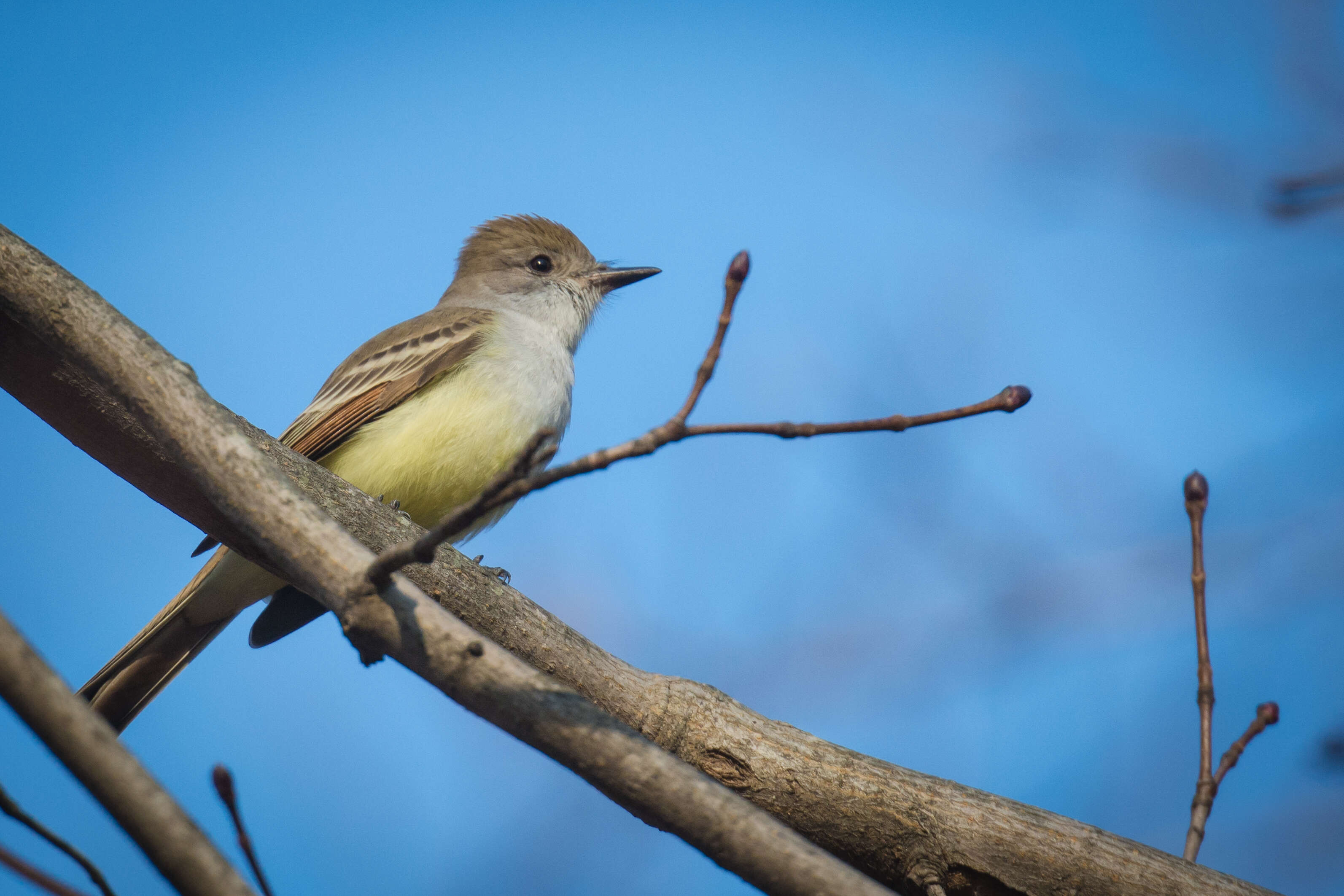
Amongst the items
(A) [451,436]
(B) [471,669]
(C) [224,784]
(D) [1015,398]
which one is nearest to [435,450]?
(A) [451,436]

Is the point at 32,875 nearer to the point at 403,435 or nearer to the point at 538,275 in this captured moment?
the point at 403,435

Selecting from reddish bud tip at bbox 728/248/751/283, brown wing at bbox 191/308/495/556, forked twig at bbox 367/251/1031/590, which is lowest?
forked twig at bbox 367/251/1031/590

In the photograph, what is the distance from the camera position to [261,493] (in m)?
2.41

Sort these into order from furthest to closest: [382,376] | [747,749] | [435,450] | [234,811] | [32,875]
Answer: [382,376], [435,450], [747,749], [234,811], [32,875]

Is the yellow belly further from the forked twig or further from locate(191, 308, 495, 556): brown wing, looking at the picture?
the forked twig

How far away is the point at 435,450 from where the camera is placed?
5.60 m

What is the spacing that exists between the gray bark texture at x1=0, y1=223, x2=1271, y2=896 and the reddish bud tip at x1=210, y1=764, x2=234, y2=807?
1.24 meters

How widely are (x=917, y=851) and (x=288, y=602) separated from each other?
356 centimetres

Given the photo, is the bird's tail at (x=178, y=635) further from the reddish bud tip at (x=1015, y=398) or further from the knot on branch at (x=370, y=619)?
the reddish bud tip at (x=1015, y=398)

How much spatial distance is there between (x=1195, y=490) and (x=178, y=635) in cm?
470

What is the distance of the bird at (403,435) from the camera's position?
5.04 metres

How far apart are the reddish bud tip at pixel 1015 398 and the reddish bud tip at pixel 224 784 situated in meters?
2.16

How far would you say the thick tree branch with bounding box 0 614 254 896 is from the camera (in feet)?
5.54

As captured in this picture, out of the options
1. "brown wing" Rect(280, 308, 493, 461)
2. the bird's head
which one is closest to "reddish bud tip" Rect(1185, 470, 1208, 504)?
"brown wing" Rect(280, 308, 493, 461)
